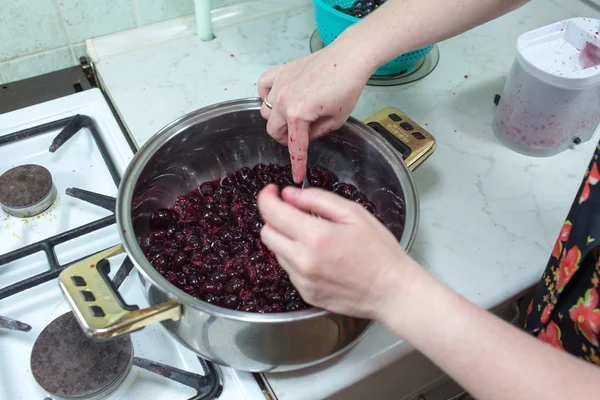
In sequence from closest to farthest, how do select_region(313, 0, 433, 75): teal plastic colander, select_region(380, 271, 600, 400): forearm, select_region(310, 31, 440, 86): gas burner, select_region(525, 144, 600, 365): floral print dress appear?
select_region(380, 271, 600, 400): forearm, select_region(525, 144, 600, 365): floral print dress, select_region(313, 0, 433, 75): teal plastic colander, select_region(310, 31, 440, 86): gas burner

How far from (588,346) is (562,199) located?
355 mm

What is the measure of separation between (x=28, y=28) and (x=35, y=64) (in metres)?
0.09

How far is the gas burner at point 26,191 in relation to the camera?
2.75ft

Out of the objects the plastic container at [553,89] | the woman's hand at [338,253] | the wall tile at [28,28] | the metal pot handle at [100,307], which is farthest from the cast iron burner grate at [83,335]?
the plastic container at [553,89]

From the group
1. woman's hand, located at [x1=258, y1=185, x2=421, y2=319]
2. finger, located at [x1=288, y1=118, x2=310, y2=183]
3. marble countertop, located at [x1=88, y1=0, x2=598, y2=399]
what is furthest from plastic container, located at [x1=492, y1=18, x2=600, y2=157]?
woman's hand, located at [x1=258, y1=185, x2=421, y2=319]

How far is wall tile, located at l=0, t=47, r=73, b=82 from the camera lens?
108 centimetres

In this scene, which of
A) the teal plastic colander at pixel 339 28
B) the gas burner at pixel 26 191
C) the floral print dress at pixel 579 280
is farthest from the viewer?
the teal plastic colander at pixel 339 28

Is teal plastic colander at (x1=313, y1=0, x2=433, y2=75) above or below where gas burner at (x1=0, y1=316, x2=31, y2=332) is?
above

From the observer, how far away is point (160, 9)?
1160mm

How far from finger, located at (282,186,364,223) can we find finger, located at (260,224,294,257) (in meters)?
0.04

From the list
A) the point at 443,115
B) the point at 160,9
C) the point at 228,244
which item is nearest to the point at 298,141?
the point at 228,244

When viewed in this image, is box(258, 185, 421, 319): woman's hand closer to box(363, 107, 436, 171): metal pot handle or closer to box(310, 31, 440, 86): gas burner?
box(363, 107, 436, 171): metal pot handle

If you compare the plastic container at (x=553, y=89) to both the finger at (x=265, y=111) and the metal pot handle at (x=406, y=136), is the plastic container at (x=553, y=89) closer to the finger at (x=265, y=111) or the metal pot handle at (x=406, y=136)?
the metal pot handle at (x=406, y=136)

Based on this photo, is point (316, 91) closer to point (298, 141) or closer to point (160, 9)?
point (298, 141)
